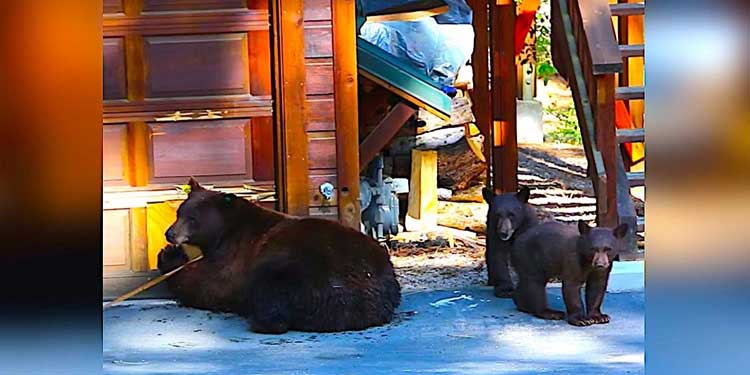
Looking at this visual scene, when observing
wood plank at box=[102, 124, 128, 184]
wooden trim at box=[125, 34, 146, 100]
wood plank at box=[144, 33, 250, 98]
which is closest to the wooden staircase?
wood plank at box=[144, 33, 250, 98]

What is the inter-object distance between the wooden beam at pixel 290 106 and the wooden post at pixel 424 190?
3.16 metres

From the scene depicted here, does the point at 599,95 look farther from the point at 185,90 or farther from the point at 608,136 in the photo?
the point at 185,90

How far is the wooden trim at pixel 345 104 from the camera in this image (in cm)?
625

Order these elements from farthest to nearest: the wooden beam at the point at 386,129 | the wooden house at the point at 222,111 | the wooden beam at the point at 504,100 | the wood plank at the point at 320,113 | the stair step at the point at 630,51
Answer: the wooden beam at the point at 504,100
the wooden beam at the point at 386,129
the stair step at the point at 630,51
the wood plank at the point at 320,113
the wooden house at the point at 222,111

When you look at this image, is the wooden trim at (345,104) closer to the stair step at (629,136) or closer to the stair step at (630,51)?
the stair step at (629,136)

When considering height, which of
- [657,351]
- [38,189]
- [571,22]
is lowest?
[657,351]

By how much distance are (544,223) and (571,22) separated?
134 cm

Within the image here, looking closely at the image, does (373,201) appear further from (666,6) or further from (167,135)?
(666,6)

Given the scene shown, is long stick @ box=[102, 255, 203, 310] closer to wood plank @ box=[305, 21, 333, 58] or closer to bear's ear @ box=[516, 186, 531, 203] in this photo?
wood plank @ box=[305, 21, 333, 58]

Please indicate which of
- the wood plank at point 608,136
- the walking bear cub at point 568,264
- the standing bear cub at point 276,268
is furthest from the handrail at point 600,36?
the standing bear cub at point 276,268

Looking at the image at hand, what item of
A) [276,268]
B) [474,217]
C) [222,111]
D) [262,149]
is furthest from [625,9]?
[474,217]

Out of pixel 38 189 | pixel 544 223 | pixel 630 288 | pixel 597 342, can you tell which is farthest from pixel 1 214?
pixel 630 288

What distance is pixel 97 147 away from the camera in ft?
6.29

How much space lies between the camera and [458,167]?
10.5m
